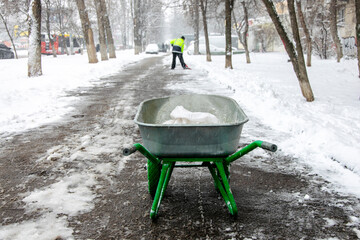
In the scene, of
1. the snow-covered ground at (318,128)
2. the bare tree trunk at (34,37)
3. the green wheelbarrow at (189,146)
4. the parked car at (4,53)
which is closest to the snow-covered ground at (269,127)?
the snow-covered ground at (318,128)

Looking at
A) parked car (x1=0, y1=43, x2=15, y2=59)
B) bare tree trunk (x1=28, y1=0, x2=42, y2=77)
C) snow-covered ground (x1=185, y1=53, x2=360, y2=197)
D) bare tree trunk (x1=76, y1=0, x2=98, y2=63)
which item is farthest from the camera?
parked car (x1=0, y1=43, x2=15, y2=59)

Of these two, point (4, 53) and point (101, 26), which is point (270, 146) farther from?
point (4, 53)

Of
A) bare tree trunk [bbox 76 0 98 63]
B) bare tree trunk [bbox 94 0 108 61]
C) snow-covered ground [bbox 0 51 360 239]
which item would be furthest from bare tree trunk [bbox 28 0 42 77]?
bare tree trunk [bbox 94 0 108 61]

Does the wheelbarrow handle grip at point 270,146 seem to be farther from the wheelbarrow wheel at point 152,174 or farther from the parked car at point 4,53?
the parked car at point 4,53

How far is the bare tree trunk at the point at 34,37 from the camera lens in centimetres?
1253

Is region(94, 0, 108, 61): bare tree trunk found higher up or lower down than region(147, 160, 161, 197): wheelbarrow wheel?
higher up

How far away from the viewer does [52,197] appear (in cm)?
313

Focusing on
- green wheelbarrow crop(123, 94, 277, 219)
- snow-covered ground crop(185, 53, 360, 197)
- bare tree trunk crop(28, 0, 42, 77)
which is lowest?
snow-covered ground crop(185, 53, 360, 197)

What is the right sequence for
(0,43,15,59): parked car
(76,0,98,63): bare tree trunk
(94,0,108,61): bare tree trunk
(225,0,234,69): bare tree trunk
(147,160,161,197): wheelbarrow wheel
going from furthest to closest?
(0,43,15,59): parked car → (94,0,108,61): bare tree trunk → (76,0,98,63): bare tree trunk → (225,0,234,69): bare tree trunk → (147,160,161,197): wheelbarrow wheel

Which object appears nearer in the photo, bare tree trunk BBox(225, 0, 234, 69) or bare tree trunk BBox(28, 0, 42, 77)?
bare tree trunk BBox(28, 0, 42, 77)

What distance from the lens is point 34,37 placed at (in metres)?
12.8

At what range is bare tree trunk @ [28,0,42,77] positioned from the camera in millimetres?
12531

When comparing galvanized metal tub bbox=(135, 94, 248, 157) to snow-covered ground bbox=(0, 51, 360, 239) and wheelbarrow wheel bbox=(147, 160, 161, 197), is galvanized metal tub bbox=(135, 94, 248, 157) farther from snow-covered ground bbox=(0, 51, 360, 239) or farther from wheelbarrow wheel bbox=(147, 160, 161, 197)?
snow-covered ground bbox=(0, 51, 360, 239)

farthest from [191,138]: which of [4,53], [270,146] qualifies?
[4,53]
